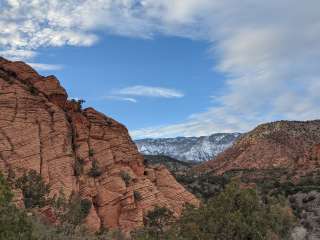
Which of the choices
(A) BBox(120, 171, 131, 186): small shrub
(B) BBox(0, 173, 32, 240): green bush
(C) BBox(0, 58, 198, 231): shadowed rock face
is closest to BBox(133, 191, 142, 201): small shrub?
(C) BBox(0, 58, 198, 231): shadowed rock face

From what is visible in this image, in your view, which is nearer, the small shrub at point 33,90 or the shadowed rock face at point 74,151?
the shadowed rock face at point 74,151

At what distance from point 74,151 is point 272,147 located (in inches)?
3838

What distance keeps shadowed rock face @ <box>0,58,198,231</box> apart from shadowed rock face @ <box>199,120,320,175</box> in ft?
224

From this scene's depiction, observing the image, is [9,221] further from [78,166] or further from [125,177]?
[125,177]

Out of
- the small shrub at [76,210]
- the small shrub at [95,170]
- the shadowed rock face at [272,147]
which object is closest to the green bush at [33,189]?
the small shrub at [76,210]

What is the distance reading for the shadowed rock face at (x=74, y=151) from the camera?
176 feet

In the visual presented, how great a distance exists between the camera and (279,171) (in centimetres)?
11562

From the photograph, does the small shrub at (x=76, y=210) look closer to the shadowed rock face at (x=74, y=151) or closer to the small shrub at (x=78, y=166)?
the shadowed rock face at (x=74, y=151)

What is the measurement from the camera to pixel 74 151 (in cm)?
5975

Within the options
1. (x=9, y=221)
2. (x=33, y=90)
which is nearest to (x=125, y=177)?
(x=33, y=90)

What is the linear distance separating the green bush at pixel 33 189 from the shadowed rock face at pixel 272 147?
83.9 meters

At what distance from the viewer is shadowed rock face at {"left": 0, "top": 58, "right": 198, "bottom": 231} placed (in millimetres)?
53562

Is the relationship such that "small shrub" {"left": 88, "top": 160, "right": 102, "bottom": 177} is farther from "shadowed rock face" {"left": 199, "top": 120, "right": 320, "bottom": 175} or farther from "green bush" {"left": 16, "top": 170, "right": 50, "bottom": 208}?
"shadowed rock face" {"left": 199, "top": 120, "right": 320, "bottom": 175}

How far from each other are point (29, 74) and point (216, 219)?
1638 inches
